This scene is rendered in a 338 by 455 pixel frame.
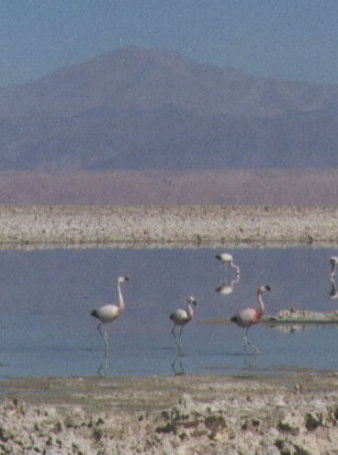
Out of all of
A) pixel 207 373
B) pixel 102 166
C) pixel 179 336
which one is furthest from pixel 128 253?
pixel 102 166

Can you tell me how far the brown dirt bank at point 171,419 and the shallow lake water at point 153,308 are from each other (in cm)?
190

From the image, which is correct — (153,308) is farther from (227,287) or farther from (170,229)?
(170,229)

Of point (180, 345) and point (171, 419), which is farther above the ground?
point (180, 345)

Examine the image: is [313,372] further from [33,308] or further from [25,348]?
[33,308]

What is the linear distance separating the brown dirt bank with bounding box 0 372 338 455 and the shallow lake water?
1.90m

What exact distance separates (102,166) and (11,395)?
6853 inches

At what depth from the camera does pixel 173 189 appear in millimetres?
112750

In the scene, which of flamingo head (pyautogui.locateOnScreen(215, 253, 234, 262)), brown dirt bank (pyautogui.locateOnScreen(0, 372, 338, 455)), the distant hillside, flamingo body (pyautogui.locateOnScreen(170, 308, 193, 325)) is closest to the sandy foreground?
brown dirt bank (pyautogui.locateOnScreen(0, 372, 338, 455))

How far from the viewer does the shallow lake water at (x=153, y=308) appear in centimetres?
1777

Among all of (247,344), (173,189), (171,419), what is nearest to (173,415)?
(171,419)

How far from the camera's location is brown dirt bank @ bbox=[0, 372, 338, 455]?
10.5 metres

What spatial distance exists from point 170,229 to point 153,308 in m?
24.8

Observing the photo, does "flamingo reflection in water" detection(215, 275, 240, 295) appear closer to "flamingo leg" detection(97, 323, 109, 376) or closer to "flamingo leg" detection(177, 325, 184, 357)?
"flamingo leg" detection(97, 323, 109, 376)

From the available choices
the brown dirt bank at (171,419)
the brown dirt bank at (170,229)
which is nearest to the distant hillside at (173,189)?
the brown dirt bank at (170,229)
